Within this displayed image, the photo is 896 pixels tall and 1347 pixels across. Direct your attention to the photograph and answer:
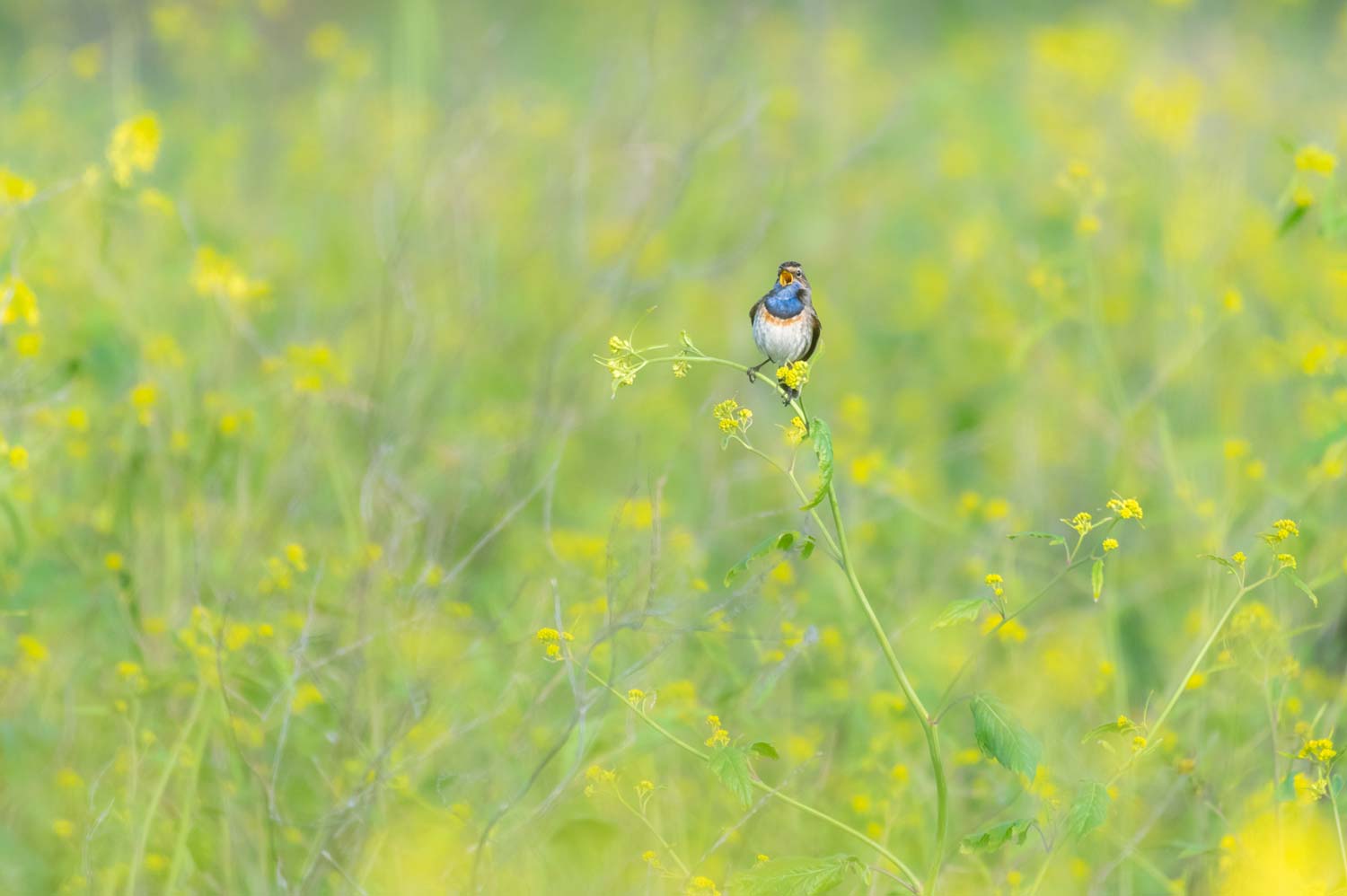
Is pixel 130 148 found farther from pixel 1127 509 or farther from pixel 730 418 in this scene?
pixel 1127 509

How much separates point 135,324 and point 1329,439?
10.1ft

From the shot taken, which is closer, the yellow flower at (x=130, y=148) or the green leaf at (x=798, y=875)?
the green leaf at (x=798, y=875)

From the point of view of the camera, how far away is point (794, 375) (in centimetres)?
207

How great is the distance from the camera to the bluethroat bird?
237 cm

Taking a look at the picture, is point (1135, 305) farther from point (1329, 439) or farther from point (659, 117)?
point (1329, 439)

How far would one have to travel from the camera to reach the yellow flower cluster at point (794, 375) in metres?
2.07

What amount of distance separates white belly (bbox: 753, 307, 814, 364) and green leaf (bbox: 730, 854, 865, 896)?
772mm

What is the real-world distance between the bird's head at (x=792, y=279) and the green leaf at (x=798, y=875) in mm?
889

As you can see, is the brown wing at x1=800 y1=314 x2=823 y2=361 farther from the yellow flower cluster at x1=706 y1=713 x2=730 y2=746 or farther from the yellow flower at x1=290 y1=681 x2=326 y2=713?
the yellow flower at x1=290 y1=681 x2=326 y2=713

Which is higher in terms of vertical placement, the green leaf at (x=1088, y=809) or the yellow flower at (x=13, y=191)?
the yellow flower at (x=13, y=191)

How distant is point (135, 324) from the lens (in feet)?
13.5

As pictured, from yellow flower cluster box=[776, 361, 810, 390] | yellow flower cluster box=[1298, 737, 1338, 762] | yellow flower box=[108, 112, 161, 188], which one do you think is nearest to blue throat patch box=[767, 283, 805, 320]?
yellow flower cluster box=[776, 361, 810, 390]

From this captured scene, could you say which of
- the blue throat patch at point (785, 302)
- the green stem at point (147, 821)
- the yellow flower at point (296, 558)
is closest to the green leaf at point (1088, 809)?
the blue throat patch at point (785, 302)

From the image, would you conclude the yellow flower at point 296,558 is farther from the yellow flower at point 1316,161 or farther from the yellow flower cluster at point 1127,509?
the yellow flower at point 1316,161
